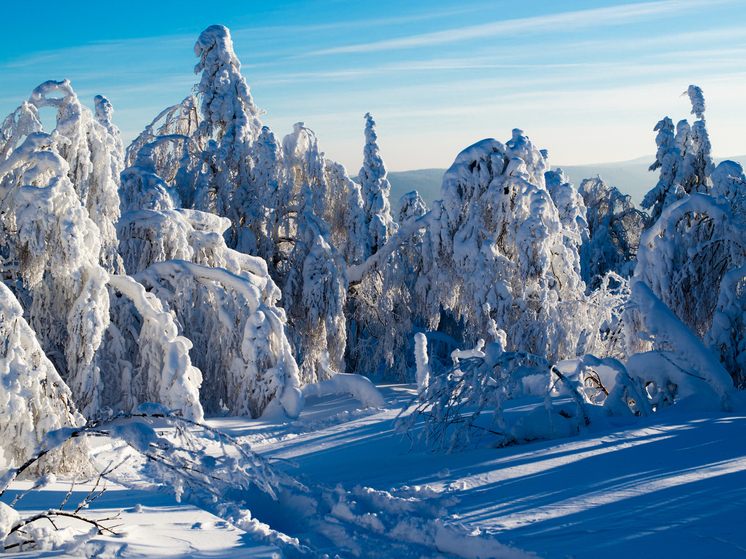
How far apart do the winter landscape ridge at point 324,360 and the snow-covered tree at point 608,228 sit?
35.7ft

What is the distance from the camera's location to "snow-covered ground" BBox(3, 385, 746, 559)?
3.66 m

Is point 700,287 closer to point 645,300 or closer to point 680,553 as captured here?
point 645,300

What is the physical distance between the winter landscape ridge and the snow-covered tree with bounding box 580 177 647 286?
10.9m

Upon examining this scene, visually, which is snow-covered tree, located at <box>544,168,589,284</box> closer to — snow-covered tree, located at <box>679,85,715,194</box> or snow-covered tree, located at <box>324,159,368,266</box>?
snow-covered tree, located at <box>679,85,715,194</box>

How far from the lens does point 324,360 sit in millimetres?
14188

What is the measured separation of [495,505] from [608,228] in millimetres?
23895

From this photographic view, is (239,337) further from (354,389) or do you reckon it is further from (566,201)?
(566,201)

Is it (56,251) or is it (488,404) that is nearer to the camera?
(488,404)

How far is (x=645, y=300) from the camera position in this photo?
304 inches

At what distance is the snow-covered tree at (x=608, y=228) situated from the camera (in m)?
25.4

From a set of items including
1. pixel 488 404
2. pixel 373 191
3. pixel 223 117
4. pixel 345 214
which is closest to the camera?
pixel 488 404

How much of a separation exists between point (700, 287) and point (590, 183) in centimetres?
1887

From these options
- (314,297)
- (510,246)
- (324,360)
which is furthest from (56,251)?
(510,246)

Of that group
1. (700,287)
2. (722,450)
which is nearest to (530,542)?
(722,450)
